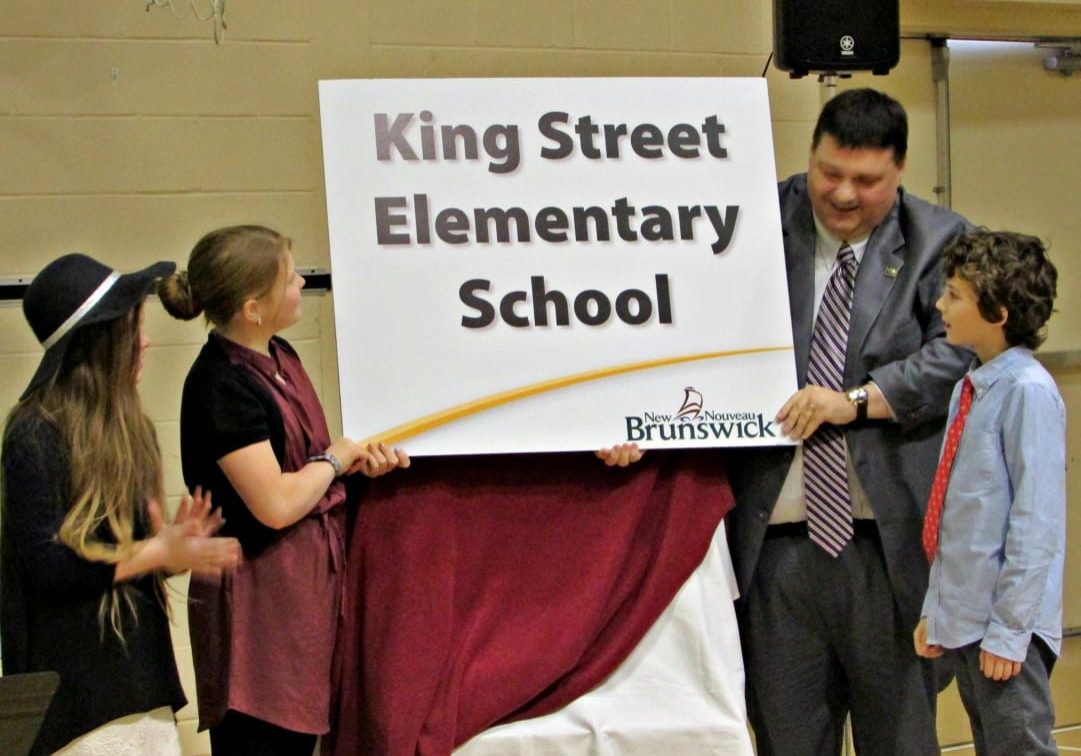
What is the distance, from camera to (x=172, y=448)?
3.31 meters

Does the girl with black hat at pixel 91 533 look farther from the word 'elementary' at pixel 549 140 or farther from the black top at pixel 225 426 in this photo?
the word 'elementary' at pixel 549 140

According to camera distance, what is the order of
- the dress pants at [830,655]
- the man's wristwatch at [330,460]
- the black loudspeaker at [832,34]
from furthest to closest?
the black loudspeaker at [832,34] → the dress pants at [830,655] → the man's wristwatch at [330,460]

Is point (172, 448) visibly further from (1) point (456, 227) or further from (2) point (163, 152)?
(1) point (456, 227)

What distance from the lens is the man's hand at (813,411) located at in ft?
7.16

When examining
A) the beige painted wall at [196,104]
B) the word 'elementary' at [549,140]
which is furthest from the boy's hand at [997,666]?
the beige painted wall at [196,104]

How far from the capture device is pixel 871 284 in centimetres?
225

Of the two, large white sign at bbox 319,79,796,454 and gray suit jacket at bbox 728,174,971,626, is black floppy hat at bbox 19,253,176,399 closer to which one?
large white sign at bbox 319,79,796,454

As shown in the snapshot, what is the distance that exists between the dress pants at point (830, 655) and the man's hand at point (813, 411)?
201 mm

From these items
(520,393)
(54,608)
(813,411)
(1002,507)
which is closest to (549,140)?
(520,393)

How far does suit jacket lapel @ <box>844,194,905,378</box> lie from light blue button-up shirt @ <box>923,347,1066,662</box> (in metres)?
0.22

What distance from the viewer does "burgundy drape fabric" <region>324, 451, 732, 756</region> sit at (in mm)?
2092

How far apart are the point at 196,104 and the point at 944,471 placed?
2127mm

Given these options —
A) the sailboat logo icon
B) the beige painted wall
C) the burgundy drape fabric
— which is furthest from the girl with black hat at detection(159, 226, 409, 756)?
the beige painted wall

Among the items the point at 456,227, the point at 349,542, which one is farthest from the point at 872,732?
the point at 456,227
